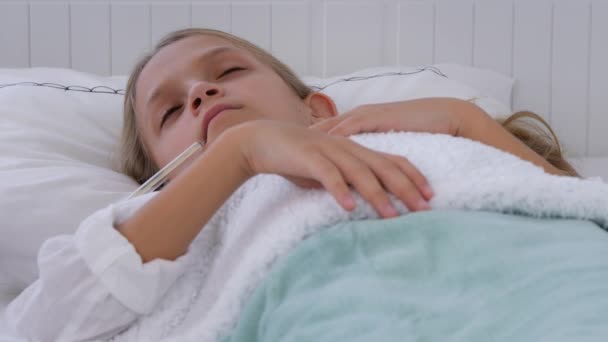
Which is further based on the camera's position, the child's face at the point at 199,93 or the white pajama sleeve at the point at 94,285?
the child's face at the point at 199,93

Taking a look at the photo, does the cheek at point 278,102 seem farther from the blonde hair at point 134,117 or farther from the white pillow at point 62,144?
the white pillow at point 62,144

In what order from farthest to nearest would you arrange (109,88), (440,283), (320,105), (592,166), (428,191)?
(592,166) < (109,88) < (320,105) < (428,191) < (440,283)

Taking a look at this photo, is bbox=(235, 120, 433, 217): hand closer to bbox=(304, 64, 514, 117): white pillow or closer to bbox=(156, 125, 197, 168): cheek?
bbox=(156, 125, 197, 168): cheek

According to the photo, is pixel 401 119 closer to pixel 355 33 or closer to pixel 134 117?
pixel 134 117

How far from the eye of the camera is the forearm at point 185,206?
0.74 m

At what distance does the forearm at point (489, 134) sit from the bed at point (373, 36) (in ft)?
2.88

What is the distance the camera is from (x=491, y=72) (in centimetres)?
177

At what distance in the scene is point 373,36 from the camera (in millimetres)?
1841

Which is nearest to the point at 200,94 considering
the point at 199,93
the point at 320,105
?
the point at 199,93

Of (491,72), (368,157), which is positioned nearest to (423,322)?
(368,157)

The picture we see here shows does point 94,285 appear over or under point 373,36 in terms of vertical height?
under

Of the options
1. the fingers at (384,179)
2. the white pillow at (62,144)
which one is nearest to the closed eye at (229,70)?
the white pillow at (62,144)

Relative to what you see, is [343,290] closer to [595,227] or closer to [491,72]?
[595,227]

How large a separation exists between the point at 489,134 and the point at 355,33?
94cm
